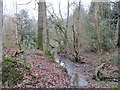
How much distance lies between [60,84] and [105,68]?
237 cm

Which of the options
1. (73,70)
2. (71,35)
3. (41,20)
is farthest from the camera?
(71,35)

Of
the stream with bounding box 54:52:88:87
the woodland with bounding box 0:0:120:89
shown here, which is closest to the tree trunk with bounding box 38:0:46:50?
the woodland with bounding box 0:0:120:89

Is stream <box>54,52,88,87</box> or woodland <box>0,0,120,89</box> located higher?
woodland <box>0,0,120,89</box>

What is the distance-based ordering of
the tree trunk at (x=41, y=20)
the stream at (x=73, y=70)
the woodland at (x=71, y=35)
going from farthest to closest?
the tree trunk at (x=41, y=20) < the woodland at (x=71, y=35) < the stream at (x=73, y=70)

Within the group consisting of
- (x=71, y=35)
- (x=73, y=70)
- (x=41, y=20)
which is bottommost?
(x=73, y=70)

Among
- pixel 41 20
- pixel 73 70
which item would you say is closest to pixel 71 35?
pixel 41 20

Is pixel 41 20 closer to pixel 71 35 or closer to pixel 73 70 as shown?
pixel 71 35

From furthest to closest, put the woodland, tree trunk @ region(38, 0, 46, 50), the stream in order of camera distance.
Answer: tree trunk @ region(38, 0, 46, 50) → the woodland → the stream

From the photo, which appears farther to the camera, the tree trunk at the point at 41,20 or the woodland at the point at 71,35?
the tree trunk at the point at 41,20

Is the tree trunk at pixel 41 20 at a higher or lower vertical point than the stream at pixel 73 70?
higher

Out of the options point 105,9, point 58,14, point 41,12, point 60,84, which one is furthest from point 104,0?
point 60,84

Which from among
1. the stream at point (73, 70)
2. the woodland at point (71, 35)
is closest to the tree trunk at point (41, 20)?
the woodland at point (71, 35)

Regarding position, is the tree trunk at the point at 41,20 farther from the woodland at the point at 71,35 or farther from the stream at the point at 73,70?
the stream at the point at 73,70

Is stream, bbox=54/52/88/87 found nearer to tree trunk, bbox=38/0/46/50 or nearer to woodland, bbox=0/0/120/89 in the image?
woodland, bbox=0/0/120/89
